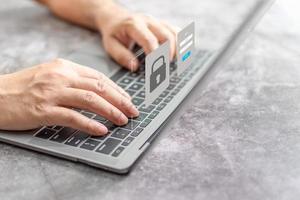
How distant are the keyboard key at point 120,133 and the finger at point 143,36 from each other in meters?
0.30

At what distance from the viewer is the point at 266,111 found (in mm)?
898

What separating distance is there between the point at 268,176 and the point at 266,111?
7.8 inches

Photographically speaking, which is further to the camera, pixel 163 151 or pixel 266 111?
pixel 266 111

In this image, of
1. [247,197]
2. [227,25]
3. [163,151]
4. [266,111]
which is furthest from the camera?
[227,25]

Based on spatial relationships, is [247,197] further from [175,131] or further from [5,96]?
[5,96]

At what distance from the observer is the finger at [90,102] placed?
830 mm

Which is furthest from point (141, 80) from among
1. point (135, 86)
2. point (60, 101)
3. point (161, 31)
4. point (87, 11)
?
point (87, 11)

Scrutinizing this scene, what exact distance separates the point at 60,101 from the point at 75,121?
0.05 meters

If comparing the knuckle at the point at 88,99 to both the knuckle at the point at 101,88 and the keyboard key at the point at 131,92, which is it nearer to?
the knuckle at the point at 101,88

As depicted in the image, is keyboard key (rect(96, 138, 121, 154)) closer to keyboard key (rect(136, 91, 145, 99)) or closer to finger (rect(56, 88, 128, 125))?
finger (rect(56, 88, 128, 125))

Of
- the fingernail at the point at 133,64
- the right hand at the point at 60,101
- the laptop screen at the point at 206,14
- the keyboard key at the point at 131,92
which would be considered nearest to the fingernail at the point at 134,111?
the right hand at the point at 60,101

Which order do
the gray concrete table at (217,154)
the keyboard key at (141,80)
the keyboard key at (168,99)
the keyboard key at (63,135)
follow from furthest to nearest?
the keyboard key at (141,80), the keyboard key at (168,99), the keyboard key at (63,135), the gray concrete table at (217,154)

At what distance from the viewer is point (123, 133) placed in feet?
2.70

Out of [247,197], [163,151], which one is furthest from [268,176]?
[163,151]
